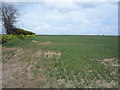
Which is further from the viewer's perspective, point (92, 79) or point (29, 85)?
point (92, 79)

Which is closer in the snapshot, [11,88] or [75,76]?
[11,88]

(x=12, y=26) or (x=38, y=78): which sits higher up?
(x=12, y=26)

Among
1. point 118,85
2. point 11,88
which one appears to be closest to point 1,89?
point 11,88

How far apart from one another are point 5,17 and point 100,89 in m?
23.6

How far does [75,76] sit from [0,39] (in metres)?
11.1

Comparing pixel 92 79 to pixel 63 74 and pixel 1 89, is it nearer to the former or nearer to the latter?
pixel 63 74

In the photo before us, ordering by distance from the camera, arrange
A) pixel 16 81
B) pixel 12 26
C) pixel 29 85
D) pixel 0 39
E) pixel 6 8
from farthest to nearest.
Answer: pixel 12 26, pixel 6 8, pixel 0 39, pixel 16 81, pixel 29 85

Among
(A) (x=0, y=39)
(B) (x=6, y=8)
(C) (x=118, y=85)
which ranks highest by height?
(B) (x=6, y=8)

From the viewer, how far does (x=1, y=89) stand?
3.55 meters

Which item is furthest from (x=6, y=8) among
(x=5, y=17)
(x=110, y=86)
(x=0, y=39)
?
(x=110, y=86)

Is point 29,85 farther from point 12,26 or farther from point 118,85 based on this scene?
point 12,26

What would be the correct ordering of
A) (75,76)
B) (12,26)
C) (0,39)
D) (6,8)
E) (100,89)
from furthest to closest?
(12,26) < (6,8) < (0,39) < (75,76) < (100,89)

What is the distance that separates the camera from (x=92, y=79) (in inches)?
163

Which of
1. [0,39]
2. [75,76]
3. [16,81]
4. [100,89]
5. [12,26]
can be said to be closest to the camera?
[100,89]
